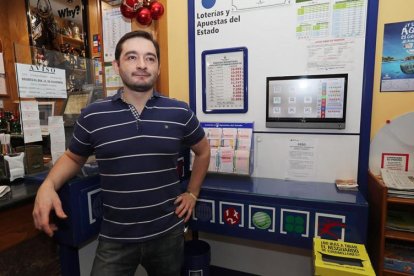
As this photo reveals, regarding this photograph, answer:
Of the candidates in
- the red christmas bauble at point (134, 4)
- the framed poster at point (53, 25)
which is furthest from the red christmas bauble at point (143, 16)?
the framed poster at point (53, 25)

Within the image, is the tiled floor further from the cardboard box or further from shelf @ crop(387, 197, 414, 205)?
shelf @ crop(387, 197, 414, 205)

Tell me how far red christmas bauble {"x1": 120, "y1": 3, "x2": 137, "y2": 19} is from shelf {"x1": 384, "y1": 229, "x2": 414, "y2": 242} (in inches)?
81.9

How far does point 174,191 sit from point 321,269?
2.45 feet

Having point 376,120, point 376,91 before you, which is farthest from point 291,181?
point 376,91

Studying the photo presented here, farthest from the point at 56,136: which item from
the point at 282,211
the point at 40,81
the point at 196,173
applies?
the point at 282,211

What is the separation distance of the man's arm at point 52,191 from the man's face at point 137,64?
426 mm

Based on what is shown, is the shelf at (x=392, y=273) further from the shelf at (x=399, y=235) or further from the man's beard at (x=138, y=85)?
the man's beard at (x=138, y=85)

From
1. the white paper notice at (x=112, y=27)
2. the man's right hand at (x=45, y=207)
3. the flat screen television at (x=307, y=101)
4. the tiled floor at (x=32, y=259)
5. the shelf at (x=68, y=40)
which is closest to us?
the man's right hand at (x=45, y=207)

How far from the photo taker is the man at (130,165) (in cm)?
115

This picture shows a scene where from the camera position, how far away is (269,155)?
1.83m

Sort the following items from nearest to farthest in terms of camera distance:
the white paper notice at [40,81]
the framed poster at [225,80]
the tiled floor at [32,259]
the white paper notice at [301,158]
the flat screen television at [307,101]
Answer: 1. the tiled floor at [32,259]
2. the white paper notice at [40,81]
3. the flat screen television at [307,101]
4. the white paper notice at [301,158]
5. the framed poster at [225,80]

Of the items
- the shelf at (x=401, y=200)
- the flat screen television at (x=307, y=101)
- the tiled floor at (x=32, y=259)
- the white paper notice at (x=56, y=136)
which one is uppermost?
the flat screen television at (x=307, y=101)

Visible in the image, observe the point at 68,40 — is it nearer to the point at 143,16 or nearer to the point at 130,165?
the point at 143,16

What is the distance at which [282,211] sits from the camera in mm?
1465
